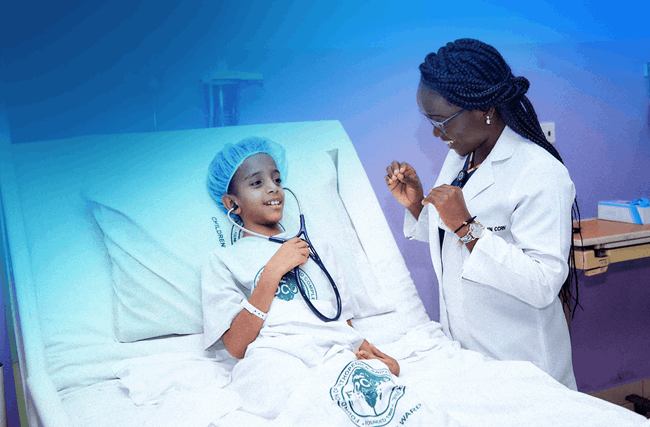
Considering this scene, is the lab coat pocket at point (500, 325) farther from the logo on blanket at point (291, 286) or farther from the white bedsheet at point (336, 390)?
the logo on blanket at point (291, 286)

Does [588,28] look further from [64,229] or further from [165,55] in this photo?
[64,229]

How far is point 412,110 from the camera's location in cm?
193

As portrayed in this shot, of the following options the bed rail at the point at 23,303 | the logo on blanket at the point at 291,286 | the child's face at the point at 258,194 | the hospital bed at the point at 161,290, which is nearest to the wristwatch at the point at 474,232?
the hospital bed at the point at 161,290

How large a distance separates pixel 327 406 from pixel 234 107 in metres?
1.04

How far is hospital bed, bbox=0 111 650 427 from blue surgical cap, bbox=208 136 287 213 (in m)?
0.05

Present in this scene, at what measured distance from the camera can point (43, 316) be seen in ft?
4.04

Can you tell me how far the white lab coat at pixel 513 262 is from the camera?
118 cm

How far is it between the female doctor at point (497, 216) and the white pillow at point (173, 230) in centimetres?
25

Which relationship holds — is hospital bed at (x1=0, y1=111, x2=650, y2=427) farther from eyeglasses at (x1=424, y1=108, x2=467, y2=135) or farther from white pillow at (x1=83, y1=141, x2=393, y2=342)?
eyeglasses at (x1=424, y1=108, x2=467, y2=135)

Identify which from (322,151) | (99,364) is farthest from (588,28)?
(99,364)

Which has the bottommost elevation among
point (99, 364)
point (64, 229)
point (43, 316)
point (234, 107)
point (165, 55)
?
point (99, 364)

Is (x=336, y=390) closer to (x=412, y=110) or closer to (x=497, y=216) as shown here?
(x=497, y=216)

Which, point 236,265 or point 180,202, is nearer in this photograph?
point 236,265

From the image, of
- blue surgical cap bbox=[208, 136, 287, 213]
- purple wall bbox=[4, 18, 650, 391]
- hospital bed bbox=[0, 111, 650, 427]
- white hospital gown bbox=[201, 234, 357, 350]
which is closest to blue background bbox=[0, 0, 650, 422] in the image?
purple wall bbox=[4, 18, 650, 391]
